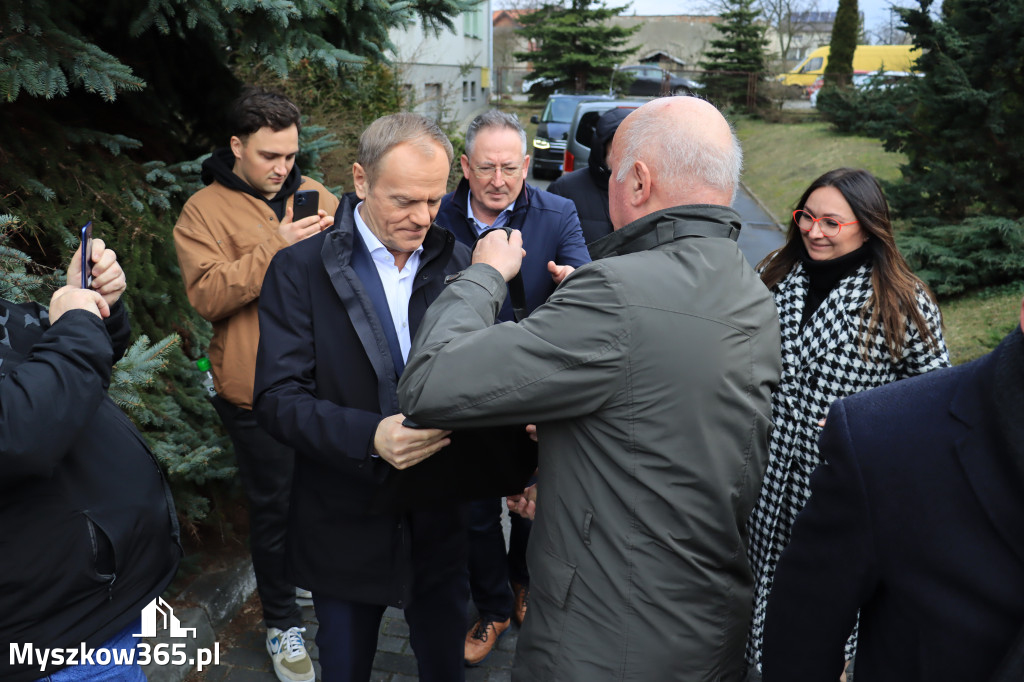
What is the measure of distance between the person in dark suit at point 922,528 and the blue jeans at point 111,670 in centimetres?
173

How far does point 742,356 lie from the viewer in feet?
5.67

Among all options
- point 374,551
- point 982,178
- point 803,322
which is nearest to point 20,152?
point 374,551

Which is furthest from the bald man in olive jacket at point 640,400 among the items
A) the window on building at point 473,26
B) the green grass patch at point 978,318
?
the window on building at point 473,26

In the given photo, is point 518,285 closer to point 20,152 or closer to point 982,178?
point 20,152

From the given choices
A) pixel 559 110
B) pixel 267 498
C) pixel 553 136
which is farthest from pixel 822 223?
pixel 559 110

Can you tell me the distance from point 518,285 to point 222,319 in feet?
4.89

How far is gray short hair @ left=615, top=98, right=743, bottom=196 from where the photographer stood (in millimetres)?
1771

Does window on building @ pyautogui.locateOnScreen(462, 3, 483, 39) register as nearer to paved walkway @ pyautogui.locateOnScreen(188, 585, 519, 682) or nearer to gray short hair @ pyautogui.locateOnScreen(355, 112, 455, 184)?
paved walkway @ pyautogui.locateOnScreen(188, 585, 519, 682)

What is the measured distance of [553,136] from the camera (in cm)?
1827

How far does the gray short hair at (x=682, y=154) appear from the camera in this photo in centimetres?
177

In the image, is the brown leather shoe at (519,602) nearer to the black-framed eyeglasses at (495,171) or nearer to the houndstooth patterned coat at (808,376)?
the houndstooth patterned coat at (808,376)

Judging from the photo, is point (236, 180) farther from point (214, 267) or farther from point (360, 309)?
point (360, 309)

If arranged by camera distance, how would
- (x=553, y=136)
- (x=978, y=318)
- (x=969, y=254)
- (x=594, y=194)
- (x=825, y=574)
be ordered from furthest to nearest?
(x=553, y=136), (x=969, y=254), (x=978, y=318), (x=594, y=194), (x=825, y=574)

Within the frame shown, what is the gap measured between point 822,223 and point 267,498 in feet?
8.19
